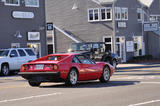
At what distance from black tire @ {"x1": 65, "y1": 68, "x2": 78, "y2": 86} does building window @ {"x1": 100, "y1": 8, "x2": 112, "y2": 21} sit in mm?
27527

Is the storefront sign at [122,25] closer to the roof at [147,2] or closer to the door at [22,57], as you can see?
the roof at [147,2]

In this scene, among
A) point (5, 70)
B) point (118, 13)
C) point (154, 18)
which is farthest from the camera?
point (154, 18)

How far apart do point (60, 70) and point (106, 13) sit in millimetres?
28419

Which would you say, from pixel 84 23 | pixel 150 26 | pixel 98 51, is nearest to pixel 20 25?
pixel 98 51

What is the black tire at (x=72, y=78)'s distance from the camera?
15.1 m

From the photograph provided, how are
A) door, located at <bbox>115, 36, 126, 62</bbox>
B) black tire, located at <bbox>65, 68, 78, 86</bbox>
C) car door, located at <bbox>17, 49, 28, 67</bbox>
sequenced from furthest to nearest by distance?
door, located at <bbox>115, 36, 126, 62</bbox> → car door, located at <bbox>17, 49, 28, 67</bbox> → black tire, located at <bbox>65, 68, 78, 86</bbox>

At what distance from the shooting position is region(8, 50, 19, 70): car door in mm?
25828

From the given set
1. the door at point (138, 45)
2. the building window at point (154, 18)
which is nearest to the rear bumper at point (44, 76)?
the door at point (138, 45)

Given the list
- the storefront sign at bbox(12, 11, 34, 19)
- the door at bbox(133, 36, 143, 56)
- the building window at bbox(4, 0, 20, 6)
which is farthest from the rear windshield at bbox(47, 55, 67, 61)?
the door at bbox(133, 36, 143, 56)

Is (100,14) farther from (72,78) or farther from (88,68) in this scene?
(72,78)

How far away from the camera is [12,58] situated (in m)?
26.0

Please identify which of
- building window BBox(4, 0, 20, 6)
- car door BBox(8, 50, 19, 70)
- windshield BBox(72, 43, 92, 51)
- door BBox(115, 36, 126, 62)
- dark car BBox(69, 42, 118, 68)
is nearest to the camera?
car door BBox(8, 50, 19, 70)

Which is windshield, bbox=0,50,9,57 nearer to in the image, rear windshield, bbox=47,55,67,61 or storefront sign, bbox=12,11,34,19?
storefront sign, bbox=12,11,34,19

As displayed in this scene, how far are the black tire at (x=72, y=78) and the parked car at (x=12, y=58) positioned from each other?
10.7 m
